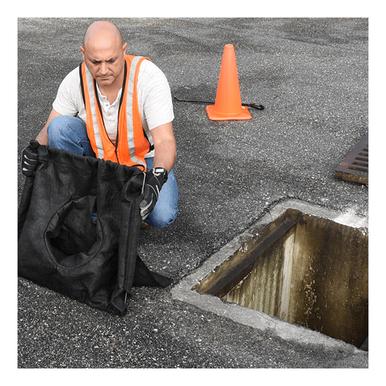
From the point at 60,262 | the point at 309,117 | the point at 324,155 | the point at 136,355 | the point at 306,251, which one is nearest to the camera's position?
the point at 136,355

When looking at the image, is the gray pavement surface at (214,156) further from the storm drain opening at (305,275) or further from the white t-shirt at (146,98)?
the white t-shirt at (146,98)

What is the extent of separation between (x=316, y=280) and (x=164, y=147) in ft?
5.86

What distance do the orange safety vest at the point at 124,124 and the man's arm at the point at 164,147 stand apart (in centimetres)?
18

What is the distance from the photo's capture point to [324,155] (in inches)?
221

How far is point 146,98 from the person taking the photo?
401 cm

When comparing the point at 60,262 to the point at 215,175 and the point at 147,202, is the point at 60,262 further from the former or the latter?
the point at 215,175

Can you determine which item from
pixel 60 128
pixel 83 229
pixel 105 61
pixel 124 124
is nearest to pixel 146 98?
pixel 124 124

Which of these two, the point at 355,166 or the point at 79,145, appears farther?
the point at 355,166

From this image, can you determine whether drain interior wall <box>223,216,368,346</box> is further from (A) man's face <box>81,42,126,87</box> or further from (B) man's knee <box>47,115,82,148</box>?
(A) man's face <box>81,42,126,87</box>

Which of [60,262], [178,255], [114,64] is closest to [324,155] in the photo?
[178,255]

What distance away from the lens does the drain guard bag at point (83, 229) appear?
11.6 feet

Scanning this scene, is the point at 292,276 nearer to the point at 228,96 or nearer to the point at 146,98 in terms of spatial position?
the point at 146,98

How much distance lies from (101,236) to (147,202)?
279 millimetres

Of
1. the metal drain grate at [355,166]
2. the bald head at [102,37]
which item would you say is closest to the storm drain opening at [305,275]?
the metal drain grate at [355,166]
